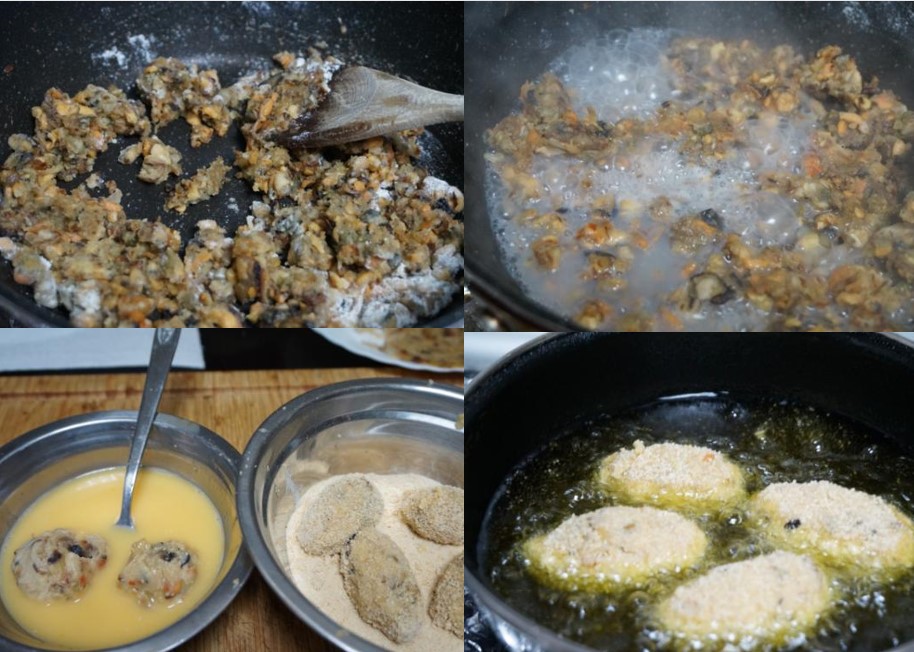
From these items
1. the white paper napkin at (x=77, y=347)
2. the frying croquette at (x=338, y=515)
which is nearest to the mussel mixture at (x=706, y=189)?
the frying croquette at (x=338, y=515)

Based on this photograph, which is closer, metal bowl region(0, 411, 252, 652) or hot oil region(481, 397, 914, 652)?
hot oil region(481, 397, 914, 652)

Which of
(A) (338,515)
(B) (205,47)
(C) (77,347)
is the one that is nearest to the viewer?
(A) (338,515)

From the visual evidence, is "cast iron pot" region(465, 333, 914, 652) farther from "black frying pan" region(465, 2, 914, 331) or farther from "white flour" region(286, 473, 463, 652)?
"black frying pan" region(465, 2, 914, 331)

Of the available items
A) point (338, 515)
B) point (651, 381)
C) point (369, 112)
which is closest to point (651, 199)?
point (651, 381)

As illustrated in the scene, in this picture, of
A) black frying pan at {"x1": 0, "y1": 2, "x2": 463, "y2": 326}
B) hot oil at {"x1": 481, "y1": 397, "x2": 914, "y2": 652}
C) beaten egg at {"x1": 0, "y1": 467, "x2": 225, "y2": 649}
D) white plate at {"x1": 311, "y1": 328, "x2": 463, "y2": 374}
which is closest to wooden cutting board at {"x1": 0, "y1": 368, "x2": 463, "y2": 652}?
white plate at {"x1": 311, "y1": 328, "x2": 463, "y2": 374}

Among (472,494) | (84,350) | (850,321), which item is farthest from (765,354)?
(84,350)

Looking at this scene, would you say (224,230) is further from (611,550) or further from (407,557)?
(611,550)
